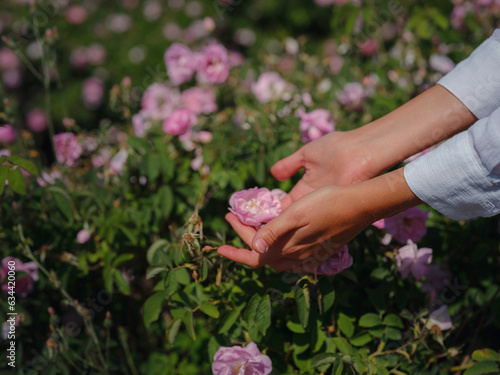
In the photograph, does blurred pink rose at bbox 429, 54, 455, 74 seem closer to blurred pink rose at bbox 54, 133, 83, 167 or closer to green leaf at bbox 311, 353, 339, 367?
green leaf at bbox 311, 353, 339, 367

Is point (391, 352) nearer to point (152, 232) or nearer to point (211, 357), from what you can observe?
point (211, 357)

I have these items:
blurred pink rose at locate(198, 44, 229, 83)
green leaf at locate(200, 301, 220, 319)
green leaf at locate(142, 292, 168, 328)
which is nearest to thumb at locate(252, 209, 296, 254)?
green leaf at locate(200, 301, 220, 319)

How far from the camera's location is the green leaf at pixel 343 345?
Result: 118cm

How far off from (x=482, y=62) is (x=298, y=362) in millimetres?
1043

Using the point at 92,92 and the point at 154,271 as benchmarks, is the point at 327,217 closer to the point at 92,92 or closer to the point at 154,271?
the point at 154,271

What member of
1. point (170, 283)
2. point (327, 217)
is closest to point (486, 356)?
point (327, 217)

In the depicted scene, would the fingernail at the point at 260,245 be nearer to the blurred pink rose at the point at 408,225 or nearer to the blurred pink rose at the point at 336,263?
the blurred pink rose at the point at 336,263

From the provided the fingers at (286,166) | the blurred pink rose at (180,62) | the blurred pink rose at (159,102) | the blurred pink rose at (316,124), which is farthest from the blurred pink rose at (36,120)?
the fingers at (286,166)

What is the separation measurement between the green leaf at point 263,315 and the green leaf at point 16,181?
2.53 feet

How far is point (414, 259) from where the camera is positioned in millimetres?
1303

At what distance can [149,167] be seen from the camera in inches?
61.9

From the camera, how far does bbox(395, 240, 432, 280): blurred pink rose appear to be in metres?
1.30

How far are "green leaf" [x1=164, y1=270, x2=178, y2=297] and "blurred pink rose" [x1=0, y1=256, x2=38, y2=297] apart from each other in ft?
2.00

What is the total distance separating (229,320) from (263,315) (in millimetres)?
128
